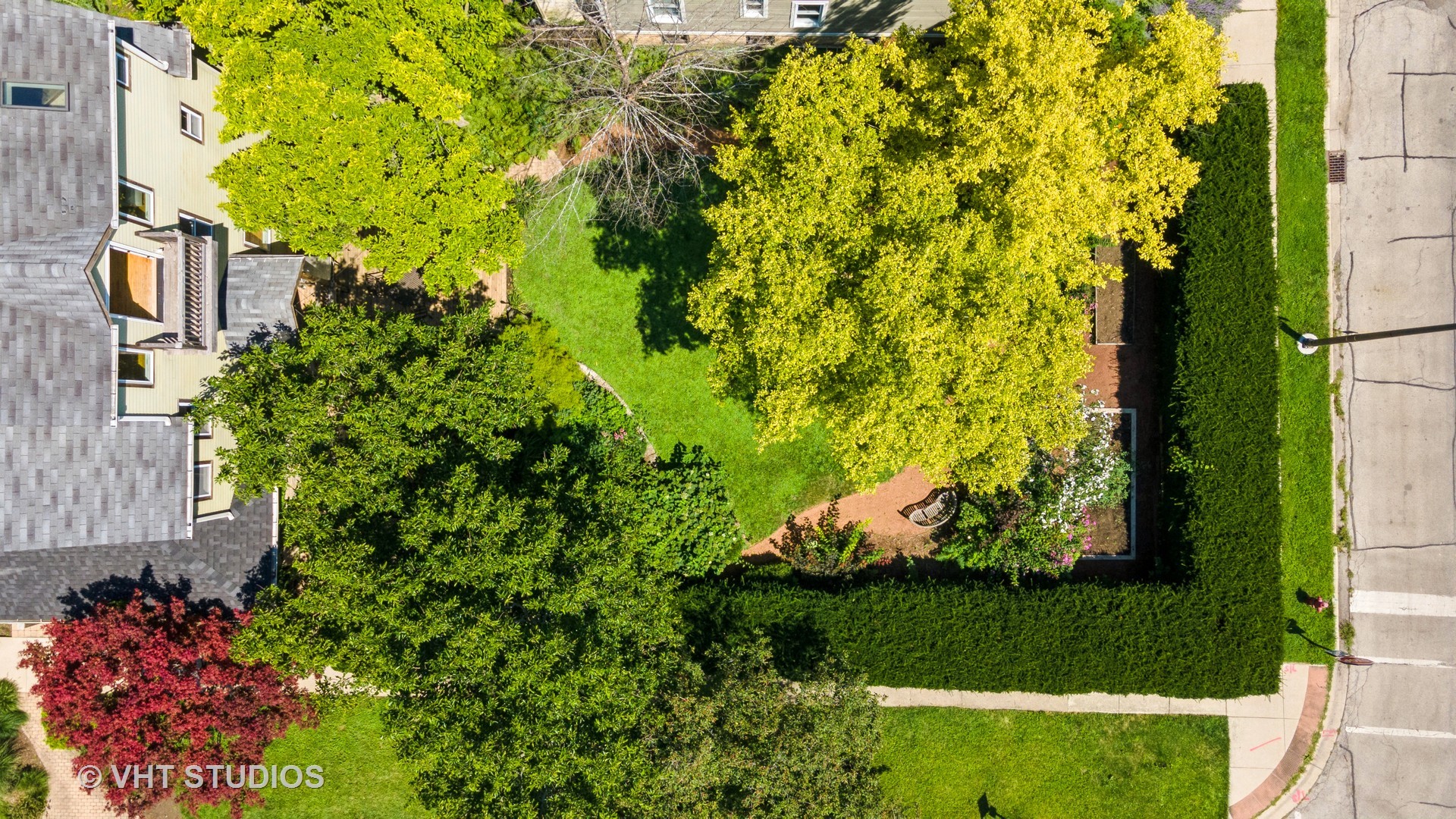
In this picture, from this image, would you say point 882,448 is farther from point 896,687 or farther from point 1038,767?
point 1038,767

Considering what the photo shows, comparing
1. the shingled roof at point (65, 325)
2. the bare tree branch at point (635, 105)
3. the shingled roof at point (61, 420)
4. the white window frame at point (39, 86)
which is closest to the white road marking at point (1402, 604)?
the bare tree branch at point (635, 105)

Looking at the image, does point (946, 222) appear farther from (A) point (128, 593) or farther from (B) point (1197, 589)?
(A) point (128, 593)

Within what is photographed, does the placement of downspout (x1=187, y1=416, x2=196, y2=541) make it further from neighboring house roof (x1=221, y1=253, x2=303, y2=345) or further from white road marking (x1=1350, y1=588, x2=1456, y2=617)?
white road marking (x1=1350, y1=588, x2=1456, y2=617)

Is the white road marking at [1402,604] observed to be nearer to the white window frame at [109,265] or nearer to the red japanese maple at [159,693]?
the red japanese maple at [159,693]

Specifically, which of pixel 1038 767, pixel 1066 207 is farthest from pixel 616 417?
pixel 1038 767

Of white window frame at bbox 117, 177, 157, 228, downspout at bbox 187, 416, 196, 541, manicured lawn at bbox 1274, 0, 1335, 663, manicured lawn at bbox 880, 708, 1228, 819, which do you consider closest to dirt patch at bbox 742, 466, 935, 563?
manicured lawn at bbox 880, 708, 1228, 819

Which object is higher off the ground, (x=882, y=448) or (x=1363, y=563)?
(x=882, y=448)
